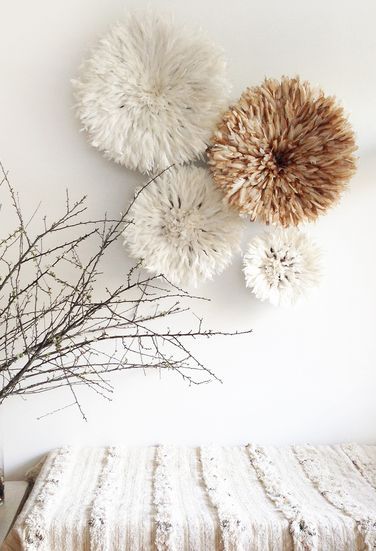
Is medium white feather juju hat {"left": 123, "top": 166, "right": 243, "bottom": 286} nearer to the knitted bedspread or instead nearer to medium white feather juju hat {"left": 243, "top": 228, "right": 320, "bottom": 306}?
medium white feather juju hat {"left": 243, "top": 228, "right": 320, "bottom": 306}

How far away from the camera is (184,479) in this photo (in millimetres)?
1630

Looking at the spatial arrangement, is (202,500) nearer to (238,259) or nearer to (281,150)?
(238,259)

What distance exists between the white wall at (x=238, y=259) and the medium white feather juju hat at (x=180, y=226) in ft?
0.30

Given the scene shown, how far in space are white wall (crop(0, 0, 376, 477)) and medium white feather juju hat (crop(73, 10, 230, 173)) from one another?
77 millimetres

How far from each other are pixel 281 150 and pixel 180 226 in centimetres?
31

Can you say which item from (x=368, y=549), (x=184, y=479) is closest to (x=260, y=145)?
(x=184, y=479)

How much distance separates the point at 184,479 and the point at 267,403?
338 millimetres

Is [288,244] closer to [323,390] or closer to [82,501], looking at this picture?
[323,390]

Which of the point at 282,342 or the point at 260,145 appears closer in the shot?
the point at 260,145

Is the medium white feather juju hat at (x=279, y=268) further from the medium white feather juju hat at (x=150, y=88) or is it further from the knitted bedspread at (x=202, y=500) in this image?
the knitted bedspread at (x=202, y=500)

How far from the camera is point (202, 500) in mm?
1521

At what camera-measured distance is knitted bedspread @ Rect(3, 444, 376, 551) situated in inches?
55.2

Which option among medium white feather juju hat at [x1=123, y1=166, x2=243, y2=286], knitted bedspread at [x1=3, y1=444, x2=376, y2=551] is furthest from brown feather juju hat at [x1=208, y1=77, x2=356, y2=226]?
knitted bedspread at [x1=3, y1=444, x2=376, y2=551]

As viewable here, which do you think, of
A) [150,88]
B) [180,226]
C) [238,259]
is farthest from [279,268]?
[150,88]
